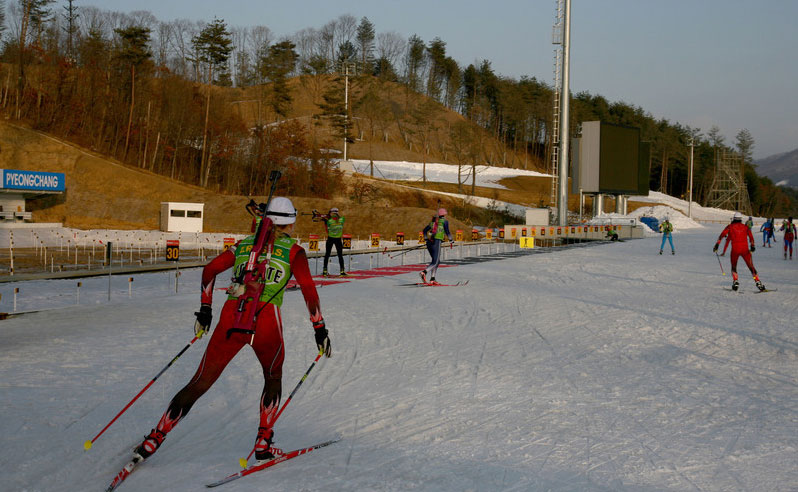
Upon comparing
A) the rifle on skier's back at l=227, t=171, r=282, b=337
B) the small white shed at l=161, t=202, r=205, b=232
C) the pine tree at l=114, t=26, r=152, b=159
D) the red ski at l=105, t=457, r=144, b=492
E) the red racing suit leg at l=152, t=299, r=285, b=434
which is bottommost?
the red ski at l=105, t=457, r=144, b=492

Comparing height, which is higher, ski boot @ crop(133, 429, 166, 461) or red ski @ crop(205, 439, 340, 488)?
ski boot @ crop(133, 429, 166, 461)

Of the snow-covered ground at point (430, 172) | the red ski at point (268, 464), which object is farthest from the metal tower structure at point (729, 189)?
the red ski at point (268, 464)

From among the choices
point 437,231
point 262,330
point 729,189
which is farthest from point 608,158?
point 729,189

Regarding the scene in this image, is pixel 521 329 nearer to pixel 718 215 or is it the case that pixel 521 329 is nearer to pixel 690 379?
pixel 690 379

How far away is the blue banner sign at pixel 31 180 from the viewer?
143 feet

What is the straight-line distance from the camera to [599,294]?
1753cm

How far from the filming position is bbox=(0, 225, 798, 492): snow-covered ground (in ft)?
17.9

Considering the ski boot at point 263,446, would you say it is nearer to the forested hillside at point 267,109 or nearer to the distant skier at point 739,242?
the distant skier at point 739,242

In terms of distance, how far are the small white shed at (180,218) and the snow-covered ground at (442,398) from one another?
31.5 meters

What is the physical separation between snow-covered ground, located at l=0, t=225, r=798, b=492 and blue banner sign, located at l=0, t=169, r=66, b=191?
114ft

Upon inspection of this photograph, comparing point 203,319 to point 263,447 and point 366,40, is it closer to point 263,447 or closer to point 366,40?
point 263,447

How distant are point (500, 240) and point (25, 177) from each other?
32.4m

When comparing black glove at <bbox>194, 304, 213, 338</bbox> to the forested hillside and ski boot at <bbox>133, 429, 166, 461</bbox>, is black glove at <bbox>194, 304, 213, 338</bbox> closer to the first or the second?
ski boot at <bbox>133, 429, 166, 461</bbox>

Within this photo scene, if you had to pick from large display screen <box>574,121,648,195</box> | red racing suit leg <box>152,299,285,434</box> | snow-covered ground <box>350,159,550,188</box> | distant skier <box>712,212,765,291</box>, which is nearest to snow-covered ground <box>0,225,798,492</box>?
red racing suit leg <box>152,299,285,434</box>
